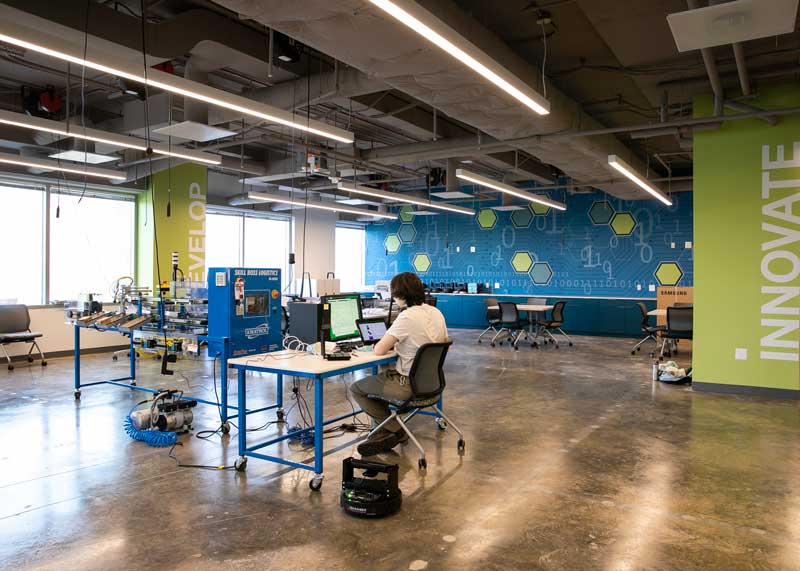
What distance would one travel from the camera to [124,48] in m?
4.76

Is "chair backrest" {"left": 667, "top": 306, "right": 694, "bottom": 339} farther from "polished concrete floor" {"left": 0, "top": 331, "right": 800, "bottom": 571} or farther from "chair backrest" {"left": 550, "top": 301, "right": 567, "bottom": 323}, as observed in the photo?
"polished concrete floor" {"left": 0, "top": 331, "right": 800, "bottom": 571}

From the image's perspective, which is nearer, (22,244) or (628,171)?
(628,171)

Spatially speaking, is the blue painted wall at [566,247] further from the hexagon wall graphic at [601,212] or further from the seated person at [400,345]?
the seated person at [400,345]

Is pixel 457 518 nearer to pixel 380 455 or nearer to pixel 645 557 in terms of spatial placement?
pixel 645 557

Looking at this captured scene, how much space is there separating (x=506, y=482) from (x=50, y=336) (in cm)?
831

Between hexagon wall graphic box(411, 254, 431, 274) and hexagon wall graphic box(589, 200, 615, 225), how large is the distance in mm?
4516

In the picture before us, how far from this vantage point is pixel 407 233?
52.3 feet

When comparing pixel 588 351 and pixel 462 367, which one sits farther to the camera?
pixel 588 351

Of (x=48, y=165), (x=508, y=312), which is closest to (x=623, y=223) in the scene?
(x=508, y=312)

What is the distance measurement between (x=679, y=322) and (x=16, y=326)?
33.0ft

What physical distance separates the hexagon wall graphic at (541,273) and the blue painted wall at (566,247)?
0.9 inches

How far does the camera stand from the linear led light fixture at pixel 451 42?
3053 mm

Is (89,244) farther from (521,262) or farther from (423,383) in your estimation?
(521,262)

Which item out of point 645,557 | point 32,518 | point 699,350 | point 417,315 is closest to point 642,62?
point 699,350
